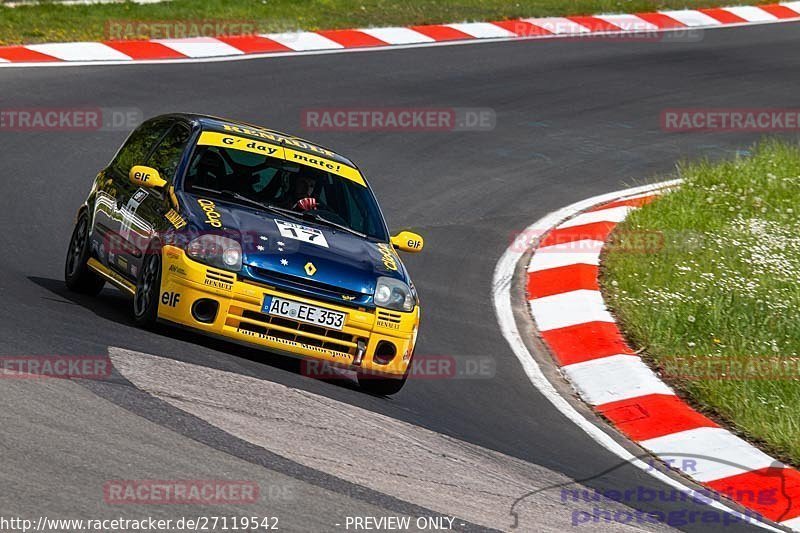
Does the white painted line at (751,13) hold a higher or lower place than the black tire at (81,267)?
higher

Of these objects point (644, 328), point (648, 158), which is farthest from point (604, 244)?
point (648, 158)

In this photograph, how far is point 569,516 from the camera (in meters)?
6.34

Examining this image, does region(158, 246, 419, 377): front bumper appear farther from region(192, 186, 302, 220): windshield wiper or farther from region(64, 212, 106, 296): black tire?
region(64, 212, 106, 296): black tire

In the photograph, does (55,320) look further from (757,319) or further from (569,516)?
(757,319)

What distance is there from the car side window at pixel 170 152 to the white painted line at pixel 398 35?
30.5ft

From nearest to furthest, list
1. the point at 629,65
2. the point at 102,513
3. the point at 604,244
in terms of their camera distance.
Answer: the point at 102,513 < the point at 604,244 < the point at 629,65

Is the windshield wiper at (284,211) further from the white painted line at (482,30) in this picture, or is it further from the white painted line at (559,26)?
the white painted line at (559,26)

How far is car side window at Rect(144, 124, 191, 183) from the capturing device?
882cm

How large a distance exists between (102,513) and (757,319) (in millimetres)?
5867

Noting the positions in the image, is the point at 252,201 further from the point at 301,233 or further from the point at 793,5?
the point at 793,5

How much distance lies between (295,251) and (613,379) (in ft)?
8.42

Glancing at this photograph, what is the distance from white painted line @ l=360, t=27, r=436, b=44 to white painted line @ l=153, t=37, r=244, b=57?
2.32 meters

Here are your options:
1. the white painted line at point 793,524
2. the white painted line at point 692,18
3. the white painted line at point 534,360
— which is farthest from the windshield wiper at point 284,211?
the white painted line at point 692,18

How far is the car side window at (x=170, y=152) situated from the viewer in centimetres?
882
